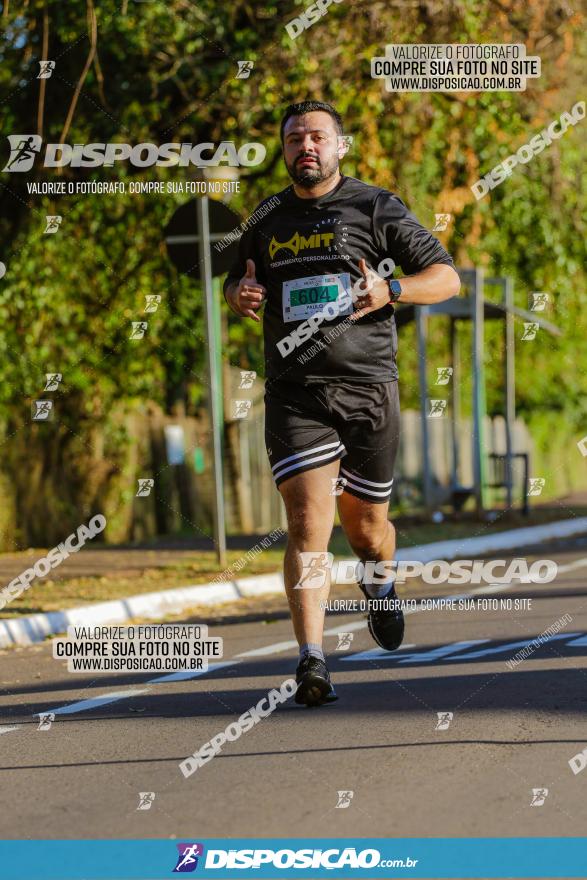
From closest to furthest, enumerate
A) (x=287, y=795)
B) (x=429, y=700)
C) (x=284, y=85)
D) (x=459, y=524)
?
(x=287, y=795) → (x=429, y=700) → (x=284, y=85) → (x=459, y=524)

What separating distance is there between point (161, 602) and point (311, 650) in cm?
557

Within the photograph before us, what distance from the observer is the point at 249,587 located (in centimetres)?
1281

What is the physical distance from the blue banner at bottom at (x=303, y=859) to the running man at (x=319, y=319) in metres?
1.91

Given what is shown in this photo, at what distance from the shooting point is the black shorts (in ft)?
20.9

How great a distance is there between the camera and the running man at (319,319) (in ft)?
20.5

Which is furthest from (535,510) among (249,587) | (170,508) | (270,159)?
(249,587)

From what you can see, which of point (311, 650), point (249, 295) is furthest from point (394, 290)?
point (311, 650)

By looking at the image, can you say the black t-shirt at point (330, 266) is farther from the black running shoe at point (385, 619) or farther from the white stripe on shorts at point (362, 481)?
the black running shoe at point (385, 619)

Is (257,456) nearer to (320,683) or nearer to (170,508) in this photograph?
(170,508)

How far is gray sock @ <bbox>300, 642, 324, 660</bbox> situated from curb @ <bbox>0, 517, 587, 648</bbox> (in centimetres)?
404

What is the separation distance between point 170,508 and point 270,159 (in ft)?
17.2

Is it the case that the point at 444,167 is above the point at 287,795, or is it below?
above

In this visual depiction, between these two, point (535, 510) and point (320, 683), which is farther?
point (535, 510)

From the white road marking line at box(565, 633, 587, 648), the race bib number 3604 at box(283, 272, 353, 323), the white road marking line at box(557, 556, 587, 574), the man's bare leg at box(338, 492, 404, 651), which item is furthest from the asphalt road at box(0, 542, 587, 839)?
the white road marking line at box(557, 556, 587, 574)
